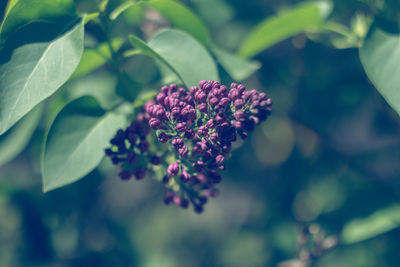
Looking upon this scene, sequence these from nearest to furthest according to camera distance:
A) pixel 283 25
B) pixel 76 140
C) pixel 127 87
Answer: pixel 76 140 → pixel 127 87 → pixel 283 25

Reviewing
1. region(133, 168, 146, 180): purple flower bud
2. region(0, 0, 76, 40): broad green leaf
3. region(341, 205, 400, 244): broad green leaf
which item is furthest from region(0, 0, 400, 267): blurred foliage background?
region(133, 168, 146, 180): purple flower bud

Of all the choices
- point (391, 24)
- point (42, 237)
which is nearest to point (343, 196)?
point (391, 24)

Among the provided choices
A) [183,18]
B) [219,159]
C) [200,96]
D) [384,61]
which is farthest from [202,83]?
[384,61]

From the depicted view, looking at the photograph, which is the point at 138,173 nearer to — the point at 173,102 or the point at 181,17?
the point at 173,102

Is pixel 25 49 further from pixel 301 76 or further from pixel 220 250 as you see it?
pixel 220 250

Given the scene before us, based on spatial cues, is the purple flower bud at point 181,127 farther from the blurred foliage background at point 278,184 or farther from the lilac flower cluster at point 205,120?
the blurred foliage background at point 278,184

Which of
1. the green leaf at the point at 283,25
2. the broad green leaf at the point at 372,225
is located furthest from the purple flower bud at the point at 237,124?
the broad green leaf at the point at 372,225
